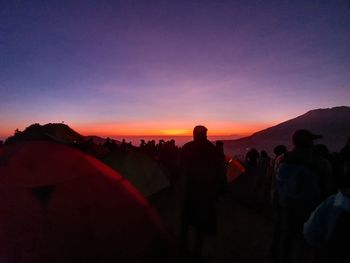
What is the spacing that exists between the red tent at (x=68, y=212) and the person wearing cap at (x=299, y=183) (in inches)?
82.6

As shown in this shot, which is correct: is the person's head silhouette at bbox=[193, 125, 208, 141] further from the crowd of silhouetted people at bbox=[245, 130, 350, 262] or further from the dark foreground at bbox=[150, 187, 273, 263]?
the dark foreground at bbox=[150, 187, 273, 263]

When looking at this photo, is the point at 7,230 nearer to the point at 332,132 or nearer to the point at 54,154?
the point at 54,154

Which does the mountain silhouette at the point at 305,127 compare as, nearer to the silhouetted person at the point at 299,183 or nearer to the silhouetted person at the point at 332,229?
the silhouetted person at the point at 299,183

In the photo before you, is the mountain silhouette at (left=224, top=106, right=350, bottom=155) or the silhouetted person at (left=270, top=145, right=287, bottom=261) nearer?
the silhouetted person at (left=270, top=145, right=287, bottom=261)

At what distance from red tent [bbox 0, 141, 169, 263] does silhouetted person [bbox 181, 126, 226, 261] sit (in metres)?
0.77

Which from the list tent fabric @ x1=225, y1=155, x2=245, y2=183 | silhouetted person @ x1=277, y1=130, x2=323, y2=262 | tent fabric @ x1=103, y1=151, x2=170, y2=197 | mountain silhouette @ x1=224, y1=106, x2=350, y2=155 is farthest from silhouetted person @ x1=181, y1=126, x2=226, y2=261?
mountain silhouette @ x1=224, y1=106, x2=350, y2=155

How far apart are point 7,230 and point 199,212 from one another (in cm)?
319

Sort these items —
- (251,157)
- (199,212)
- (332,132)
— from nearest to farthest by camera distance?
(199,212), (251,157), (332,132)

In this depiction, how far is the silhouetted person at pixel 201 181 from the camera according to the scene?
6250mm

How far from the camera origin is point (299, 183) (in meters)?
5.20

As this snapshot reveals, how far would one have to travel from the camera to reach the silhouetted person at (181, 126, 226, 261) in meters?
6.25

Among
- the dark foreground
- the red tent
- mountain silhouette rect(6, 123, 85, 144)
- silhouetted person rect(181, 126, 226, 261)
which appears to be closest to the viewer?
the red tent

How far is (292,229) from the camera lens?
5445mm

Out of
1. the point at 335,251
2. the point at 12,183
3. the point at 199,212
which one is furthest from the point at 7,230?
the point at 335,251
